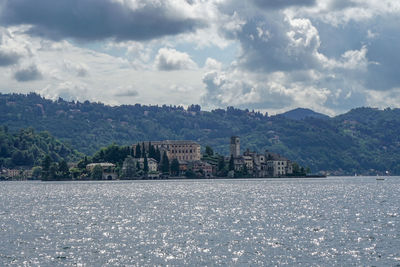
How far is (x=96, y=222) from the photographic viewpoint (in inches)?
3322

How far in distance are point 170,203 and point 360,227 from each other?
165 ft

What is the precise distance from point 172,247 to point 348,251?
1643 centimetres

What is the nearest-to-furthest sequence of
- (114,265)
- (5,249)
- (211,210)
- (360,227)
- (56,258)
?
(114,265), (56,258), (5,249), (360,227), (211,210)

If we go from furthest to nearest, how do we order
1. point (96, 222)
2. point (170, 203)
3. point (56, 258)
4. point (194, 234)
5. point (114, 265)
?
point (170, 203) → point (96, 222) → point (194, 234) → point (56, 258) → point (114, 265)

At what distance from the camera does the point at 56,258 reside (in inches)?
2186

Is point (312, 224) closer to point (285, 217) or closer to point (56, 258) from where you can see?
point (285, 217)

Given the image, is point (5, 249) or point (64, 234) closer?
point (5, 249)

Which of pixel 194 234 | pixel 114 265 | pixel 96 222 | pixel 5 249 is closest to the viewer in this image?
pixel 114 265

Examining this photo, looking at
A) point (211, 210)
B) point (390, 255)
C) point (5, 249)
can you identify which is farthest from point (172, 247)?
point (211, 210)

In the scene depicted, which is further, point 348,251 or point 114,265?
point 348,251

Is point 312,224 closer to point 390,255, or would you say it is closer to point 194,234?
point 194,234

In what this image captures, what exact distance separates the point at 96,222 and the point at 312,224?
92.4 ft

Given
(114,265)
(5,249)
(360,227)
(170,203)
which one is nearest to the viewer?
(114,265)

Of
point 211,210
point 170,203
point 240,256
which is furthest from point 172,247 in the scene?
point 170,203
